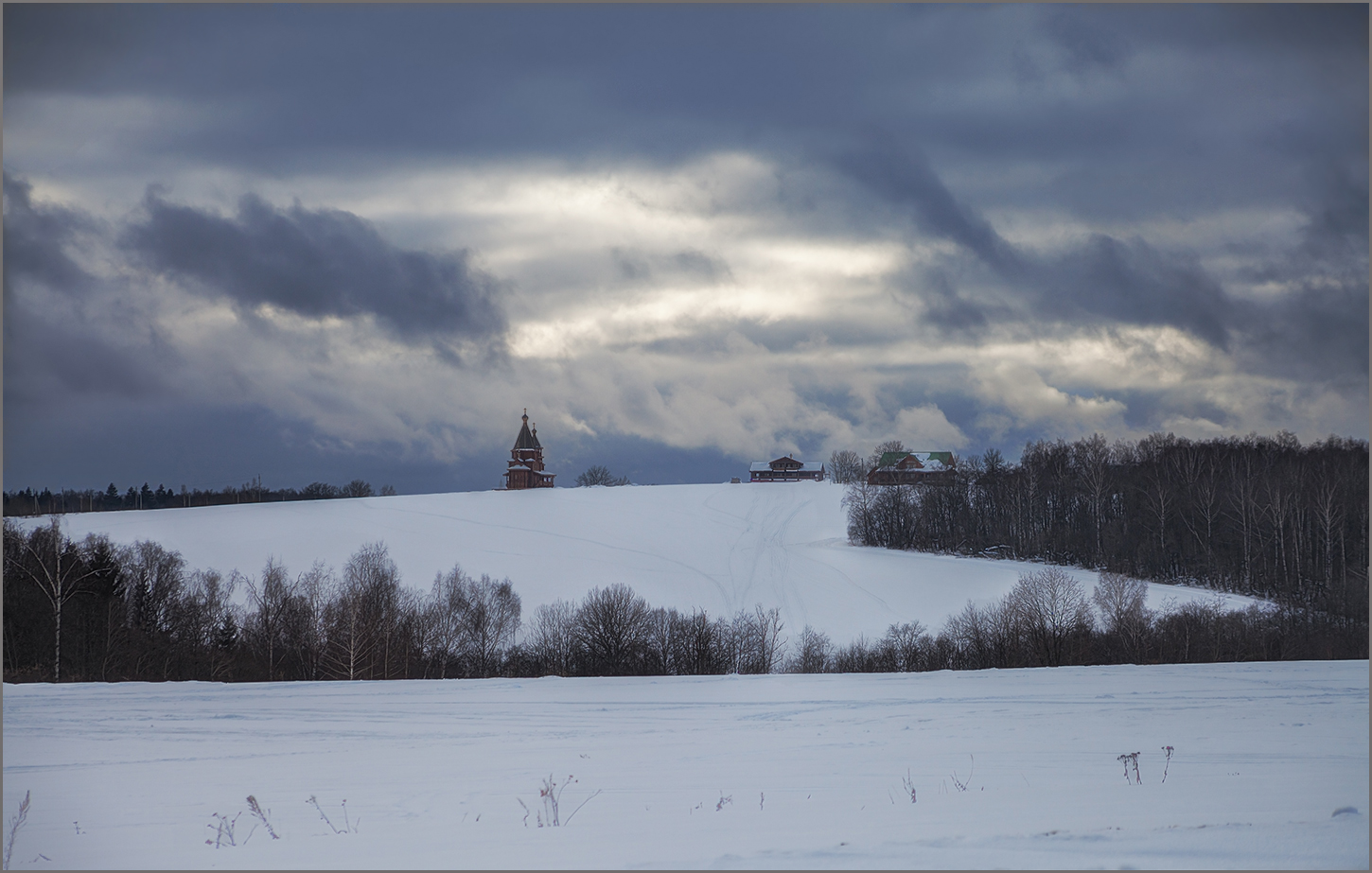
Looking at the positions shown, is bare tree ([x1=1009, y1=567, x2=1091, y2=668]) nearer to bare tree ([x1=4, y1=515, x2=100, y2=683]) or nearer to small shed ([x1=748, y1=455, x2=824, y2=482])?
bare tree ([x1=4, y1=515, x2=100, y2=683])

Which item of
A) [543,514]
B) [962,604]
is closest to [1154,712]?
[962,604]

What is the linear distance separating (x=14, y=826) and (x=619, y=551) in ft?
203

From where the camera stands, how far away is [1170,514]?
70.5 m

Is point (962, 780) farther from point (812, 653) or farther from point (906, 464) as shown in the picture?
point (906, 464)

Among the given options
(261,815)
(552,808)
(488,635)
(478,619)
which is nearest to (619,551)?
(478,619)

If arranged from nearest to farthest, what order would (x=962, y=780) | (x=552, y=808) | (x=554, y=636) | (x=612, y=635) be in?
(x=552, y=808) < (x=962, y=780) < (x=612, y=635) < (x=554, y=636)

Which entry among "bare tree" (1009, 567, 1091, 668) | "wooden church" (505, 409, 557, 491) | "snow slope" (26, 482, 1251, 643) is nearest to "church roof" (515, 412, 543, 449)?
"wooden church" (505, 409, 557, 491)

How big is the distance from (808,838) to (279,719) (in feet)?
43.5

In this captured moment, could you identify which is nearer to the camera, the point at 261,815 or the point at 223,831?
the point at 223,831

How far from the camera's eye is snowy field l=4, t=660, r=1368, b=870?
8664 millimetres

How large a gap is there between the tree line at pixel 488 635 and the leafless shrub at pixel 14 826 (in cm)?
2926

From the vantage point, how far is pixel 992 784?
11641 millimetres

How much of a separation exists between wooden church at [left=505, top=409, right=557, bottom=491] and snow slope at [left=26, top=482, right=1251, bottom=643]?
14667 millimetres

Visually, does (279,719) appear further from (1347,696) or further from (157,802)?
(1347,696)
